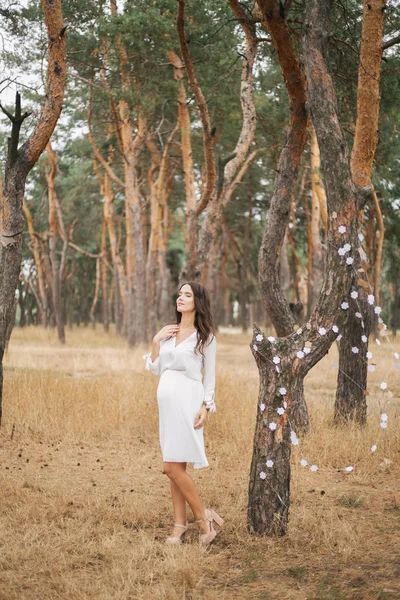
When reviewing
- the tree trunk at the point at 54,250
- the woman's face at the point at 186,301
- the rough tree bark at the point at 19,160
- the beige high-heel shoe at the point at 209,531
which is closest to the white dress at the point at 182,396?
the woman's face at the point at 186,301

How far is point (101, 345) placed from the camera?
1004 inches

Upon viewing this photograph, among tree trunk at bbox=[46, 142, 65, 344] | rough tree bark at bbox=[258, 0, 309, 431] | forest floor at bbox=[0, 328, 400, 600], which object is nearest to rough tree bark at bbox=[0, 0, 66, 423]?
forest floor at bbox=[0, 328, 400, 600]

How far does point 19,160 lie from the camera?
29.4 ft

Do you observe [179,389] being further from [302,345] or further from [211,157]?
[211,157]

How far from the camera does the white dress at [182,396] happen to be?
4.97 meters

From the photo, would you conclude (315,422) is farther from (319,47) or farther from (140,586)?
(140,586)

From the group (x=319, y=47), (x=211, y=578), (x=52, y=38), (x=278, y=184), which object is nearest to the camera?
(x=211, y=578)

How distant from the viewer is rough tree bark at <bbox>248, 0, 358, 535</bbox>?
5.21 m

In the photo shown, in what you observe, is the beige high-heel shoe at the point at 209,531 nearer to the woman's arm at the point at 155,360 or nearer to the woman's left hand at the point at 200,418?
the woman's left hand at the point at 200,418

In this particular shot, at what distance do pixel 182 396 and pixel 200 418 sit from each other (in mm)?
204

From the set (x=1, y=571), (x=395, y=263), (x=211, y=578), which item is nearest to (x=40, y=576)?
(x=1, y=571)

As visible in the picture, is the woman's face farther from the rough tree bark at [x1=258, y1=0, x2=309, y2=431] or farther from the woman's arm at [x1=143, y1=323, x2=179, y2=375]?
the rough tree bark at [x1=258, y1=0, x2=309, y2=431]

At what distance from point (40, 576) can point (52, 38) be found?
703cm

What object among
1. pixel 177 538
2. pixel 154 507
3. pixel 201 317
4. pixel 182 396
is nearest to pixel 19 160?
pixel 201 317
